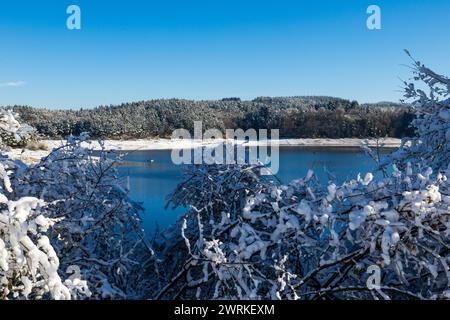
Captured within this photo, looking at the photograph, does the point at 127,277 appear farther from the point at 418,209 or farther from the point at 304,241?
the point at 418,209

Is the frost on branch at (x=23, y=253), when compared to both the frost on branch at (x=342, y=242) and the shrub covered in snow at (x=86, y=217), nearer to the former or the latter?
the shrub covered in snow at (x=86, y=217)

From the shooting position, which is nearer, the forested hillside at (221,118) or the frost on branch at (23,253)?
the frost on branch at (23,253)

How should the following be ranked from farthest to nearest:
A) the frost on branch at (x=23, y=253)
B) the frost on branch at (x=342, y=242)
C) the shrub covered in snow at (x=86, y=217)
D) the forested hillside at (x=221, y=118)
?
the forested hillside at (x=221, y=118) < the shrub covered in snow at (x=86, y=217) < the frost on branch at (x=342, y=242) < the frost on branch at (x=23, y=253)

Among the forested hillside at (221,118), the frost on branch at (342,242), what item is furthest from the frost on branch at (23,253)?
the forested hillside at (221,118)

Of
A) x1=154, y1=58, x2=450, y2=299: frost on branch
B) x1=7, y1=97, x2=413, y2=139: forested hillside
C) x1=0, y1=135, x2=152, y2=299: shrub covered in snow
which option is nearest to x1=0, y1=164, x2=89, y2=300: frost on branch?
A: x1=0, y1=135, x2=152, y2=299: shrub covered in snow

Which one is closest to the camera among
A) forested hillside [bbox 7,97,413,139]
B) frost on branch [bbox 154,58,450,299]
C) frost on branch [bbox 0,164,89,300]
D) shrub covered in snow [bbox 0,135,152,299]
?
frost on branch [bbox 0,164,89,300]

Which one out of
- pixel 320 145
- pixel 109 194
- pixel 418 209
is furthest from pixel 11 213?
pixel 320 145

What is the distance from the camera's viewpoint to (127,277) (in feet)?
16.4

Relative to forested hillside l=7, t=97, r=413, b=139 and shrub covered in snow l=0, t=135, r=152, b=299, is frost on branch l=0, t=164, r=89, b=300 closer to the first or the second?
shrub covered in snow l=0, t=135, r=152, b=299

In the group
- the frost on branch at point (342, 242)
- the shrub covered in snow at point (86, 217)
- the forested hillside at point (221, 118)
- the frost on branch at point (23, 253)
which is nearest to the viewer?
the frost on branch at point (23, 253)

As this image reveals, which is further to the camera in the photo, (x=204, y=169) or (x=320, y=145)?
(x=320, y=145)

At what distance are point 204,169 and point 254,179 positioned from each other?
72 cm

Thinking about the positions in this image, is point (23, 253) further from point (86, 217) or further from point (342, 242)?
point (342, 242)
